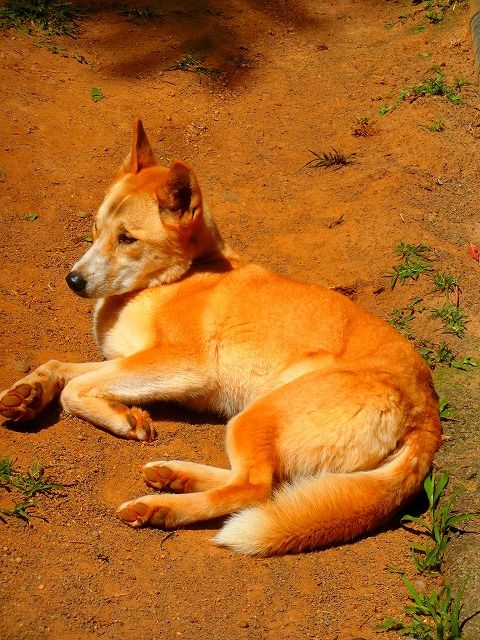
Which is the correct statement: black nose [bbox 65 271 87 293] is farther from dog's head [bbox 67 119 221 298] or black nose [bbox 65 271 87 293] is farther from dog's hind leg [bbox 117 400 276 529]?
dog's hind leg [bbox 117 400 276 529]

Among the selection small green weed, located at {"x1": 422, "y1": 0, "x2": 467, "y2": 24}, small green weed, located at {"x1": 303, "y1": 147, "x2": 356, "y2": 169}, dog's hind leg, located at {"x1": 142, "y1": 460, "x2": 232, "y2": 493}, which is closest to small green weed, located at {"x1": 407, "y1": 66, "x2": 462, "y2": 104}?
small green weed, located at {"x1": 303, "y1": 147, "x2": 356, "y2": 169}

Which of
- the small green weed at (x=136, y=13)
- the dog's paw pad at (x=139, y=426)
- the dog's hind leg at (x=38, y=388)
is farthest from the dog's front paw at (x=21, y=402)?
the small green weed at (x=136, y=13)

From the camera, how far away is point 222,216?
225 inches

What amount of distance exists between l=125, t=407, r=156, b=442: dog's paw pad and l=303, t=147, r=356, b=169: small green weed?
10.3 feet

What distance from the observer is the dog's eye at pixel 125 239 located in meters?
4.19

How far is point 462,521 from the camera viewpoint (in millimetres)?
3523

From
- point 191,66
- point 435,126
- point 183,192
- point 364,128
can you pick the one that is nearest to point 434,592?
point 183,192

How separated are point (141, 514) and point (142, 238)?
1542 mm

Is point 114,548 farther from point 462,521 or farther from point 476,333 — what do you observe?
point 476,333

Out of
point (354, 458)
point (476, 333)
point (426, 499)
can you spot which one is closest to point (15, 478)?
point (354, 458)

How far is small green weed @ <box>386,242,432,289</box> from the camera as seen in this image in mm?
5031

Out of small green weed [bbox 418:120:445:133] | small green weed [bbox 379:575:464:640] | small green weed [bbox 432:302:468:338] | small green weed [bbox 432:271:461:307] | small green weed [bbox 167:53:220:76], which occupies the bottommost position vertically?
small green weed [bbox 379:575:464:640]

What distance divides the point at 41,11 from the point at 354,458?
5645 millimetres

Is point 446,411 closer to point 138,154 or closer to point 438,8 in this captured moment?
point 138,154
